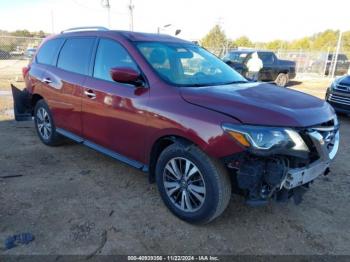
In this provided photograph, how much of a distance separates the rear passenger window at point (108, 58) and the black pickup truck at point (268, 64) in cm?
907

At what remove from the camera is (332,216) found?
351 cm

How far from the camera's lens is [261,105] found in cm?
287

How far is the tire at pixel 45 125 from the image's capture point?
5142mm

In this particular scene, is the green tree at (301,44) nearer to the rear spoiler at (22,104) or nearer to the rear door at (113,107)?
the rear spoiler at (22,104)

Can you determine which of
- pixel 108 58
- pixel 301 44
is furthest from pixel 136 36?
pixel 301 44

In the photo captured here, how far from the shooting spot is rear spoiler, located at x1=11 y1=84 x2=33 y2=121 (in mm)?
5738

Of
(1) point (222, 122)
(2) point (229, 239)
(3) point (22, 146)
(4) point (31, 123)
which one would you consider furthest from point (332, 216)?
(4) point (31, 123)

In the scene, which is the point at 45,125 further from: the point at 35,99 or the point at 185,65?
the point at 185,65

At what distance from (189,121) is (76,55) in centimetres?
238

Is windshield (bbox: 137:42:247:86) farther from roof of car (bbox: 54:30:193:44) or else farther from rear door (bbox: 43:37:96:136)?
rear door (bbox: 43:37:96:136)

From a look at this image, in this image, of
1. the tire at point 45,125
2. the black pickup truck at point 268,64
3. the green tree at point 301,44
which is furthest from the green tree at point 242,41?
the tire at point 45,125

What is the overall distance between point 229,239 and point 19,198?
2.37 m

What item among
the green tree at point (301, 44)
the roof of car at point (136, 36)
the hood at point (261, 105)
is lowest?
the hood at point (261, 105)

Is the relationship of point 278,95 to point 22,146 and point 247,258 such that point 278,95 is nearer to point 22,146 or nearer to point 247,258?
point 247,258
